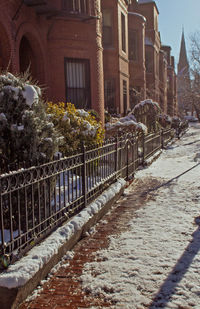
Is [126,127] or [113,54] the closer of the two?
[126,127]

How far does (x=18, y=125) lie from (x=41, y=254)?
1788mm

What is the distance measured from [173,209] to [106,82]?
13.5 m

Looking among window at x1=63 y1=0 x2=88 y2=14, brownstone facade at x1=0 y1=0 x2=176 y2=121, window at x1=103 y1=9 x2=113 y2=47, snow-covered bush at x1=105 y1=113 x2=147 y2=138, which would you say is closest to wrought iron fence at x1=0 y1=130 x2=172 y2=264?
snow-covered bush at x1=105 y1=113 x2=147 y2=138

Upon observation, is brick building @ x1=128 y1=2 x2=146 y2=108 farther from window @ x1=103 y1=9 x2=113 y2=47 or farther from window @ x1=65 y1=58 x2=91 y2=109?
window @ x1=65 y1=58 x2=91 y2=109

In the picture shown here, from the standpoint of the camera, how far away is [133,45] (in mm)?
22891

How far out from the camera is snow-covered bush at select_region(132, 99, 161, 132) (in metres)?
14.7

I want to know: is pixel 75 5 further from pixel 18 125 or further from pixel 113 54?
pixel 18 125

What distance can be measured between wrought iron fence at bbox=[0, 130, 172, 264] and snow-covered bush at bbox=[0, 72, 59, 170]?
375 millimetres

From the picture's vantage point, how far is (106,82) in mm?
17688

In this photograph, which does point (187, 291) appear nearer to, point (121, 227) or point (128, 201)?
point (121, 227)

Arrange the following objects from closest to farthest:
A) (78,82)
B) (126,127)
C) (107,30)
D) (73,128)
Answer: (73,128), (126,127), (78,82), (107,30)

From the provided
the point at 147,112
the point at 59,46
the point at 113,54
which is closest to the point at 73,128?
the point at 59,46

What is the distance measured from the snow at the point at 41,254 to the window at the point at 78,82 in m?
8.40

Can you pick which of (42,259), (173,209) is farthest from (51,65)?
(42,259)
